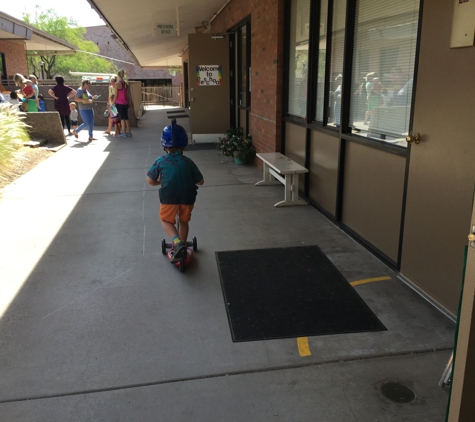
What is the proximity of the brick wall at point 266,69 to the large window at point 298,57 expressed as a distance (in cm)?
24

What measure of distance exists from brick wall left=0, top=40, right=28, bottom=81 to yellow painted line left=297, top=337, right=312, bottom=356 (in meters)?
22.6

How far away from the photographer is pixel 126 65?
54.8 meters

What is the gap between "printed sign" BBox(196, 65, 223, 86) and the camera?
12102 millimetres

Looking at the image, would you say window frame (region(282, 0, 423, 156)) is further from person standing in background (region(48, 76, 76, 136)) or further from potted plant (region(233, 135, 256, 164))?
person standing in background (region(48, 76, 76, 136))

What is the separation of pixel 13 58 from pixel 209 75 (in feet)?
50.6

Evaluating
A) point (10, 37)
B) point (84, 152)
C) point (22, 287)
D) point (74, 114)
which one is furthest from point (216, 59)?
point (10, 37)

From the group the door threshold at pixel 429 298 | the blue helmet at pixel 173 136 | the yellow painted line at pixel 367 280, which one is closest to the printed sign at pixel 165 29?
the blue helmet at pixel 173 136

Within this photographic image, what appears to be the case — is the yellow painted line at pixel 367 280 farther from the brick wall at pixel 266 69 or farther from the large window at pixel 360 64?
the brick wall at pixel 266 69

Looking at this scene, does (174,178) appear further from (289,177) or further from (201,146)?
(201,146)

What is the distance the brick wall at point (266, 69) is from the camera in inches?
303

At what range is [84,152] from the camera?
1138 cm

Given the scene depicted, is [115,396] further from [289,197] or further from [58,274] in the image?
[289,197]

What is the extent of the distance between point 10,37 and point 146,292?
21.3 metres

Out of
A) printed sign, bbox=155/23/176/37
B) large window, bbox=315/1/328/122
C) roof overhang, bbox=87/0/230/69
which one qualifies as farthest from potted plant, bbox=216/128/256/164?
printed sign, bbox=155/23/176/37
